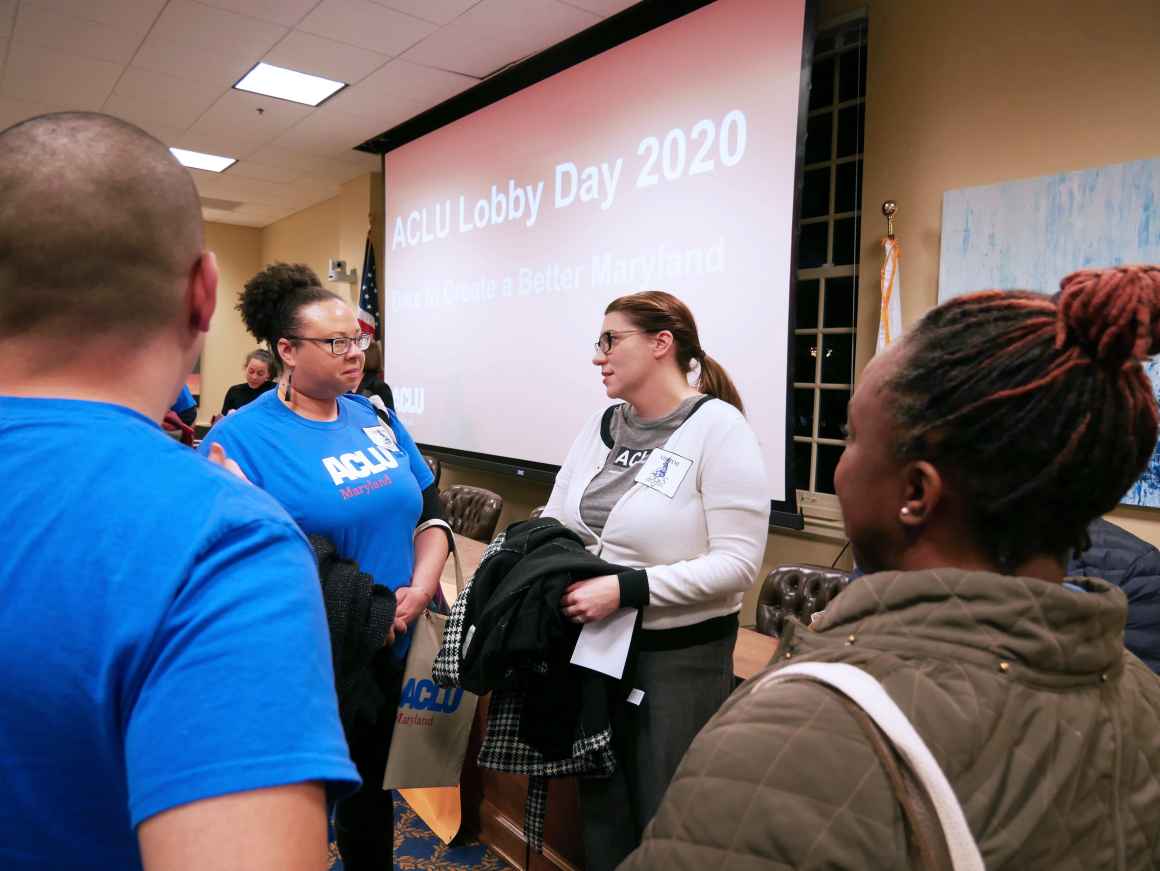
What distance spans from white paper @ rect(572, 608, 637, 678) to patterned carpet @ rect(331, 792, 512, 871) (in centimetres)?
117

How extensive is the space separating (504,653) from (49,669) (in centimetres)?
103

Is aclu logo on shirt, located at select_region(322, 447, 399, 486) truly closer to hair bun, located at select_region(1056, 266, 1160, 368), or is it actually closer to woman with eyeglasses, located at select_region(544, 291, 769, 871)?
woman with eyeglasses, located at select_region(544, 291, 769, 871)

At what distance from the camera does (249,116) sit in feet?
17.0

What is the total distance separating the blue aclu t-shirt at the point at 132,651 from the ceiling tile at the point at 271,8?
3.84m

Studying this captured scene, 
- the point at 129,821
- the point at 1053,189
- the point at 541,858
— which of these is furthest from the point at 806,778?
the point at 1053,189

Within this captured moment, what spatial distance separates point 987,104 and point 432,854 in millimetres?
3180

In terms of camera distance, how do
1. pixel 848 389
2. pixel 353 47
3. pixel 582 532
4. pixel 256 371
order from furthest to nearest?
pixel 256 371, pixel 353 47, pixel 848 389, pixel 582 532

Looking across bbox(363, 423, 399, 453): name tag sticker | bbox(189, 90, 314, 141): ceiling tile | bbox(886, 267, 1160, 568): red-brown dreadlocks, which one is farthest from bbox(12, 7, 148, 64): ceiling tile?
bbox(886, 267, 1160, 568): red-brown dreadlocks

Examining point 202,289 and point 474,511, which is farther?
point 474,511

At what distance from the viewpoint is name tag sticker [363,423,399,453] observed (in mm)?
1726

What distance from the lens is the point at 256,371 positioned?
529 cm

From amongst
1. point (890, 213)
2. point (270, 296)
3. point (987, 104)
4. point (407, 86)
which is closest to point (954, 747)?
point (270, 296)

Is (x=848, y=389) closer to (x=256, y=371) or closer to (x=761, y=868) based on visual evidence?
(x=761, y=868)

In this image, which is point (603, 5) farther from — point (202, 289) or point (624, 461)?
point (202, 289)
